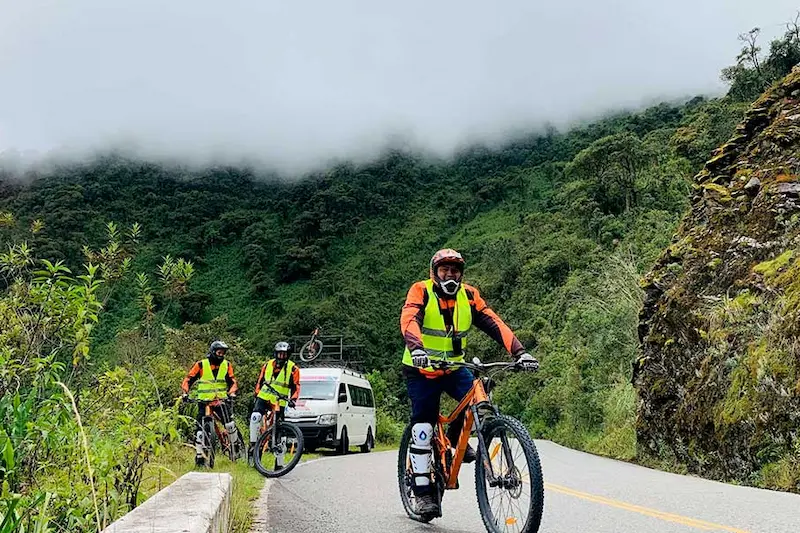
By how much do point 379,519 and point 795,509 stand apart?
3235mm

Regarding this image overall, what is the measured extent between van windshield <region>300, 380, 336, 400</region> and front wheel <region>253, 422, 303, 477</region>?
26.2 feet

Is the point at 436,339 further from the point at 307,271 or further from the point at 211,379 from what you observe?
the point at 307,271

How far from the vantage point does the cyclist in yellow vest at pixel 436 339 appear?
17.5 ft

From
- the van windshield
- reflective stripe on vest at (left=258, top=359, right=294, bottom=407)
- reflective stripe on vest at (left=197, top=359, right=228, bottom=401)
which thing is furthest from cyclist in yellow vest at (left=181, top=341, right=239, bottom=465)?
the van windshield

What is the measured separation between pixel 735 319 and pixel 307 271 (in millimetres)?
59191

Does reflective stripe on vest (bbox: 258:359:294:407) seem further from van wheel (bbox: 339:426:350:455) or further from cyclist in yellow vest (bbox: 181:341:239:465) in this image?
van wheel (bbox: 339:426:350:455)

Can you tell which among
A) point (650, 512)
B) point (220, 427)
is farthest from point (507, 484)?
point (220, 427)

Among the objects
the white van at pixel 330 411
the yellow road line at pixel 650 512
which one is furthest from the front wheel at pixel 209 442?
the white van at pixel 330 411

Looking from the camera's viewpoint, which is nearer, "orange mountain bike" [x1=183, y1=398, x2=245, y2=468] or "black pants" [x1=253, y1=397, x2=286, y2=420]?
"orange mountain bike" [x1=183, y1=398, x2=245, y2=468]

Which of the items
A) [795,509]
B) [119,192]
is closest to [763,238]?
[795,509]

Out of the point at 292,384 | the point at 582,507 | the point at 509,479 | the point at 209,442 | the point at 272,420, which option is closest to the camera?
the point at 509,479

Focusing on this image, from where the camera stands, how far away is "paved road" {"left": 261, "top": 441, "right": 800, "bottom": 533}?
17.1 feet

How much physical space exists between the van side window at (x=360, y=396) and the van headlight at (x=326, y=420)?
220cm

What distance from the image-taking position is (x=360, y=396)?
21969 millimetres
